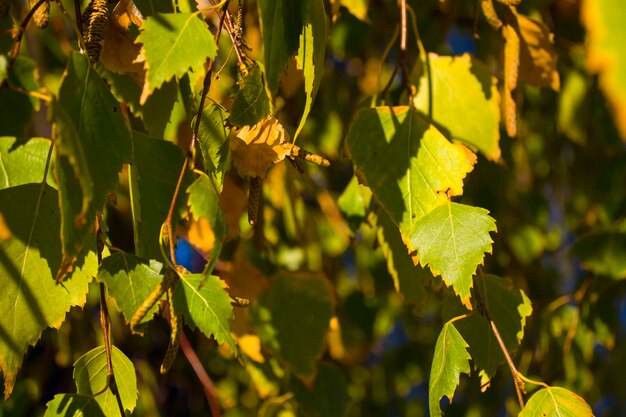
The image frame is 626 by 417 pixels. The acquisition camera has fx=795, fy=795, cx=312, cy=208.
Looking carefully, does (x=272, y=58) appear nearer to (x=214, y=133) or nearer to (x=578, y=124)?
(x=214, y=133)

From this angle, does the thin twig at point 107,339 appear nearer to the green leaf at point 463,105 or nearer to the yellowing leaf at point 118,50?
the yellowing leaf at point 118,50

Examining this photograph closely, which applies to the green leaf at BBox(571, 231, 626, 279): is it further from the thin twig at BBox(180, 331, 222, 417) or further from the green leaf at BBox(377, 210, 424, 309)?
the thin twig at BBox(180, 331, 222, 417)

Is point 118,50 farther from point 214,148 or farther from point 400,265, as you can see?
point 400,265

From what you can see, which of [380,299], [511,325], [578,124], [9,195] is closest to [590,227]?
[578,124]

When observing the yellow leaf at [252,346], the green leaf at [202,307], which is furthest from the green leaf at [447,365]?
the yellow leaf at [252,346]

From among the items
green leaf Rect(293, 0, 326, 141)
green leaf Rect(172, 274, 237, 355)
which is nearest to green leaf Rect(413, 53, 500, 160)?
green leaf Rect(293, 0, 326, 141)

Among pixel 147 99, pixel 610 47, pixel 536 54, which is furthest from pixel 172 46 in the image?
pixel 536 54

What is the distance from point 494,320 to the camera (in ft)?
2.15

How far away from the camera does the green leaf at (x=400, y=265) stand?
700mm

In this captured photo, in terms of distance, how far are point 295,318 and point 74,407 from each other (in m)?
0.39

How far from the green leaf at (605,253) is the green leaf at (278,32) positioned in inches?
24.6

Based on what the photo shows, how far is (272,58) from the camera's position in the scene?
0.51 m

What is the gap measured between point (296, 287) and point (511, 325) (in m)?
0.33

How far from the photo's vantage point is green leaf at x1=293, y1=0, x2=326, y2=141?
55 cm
